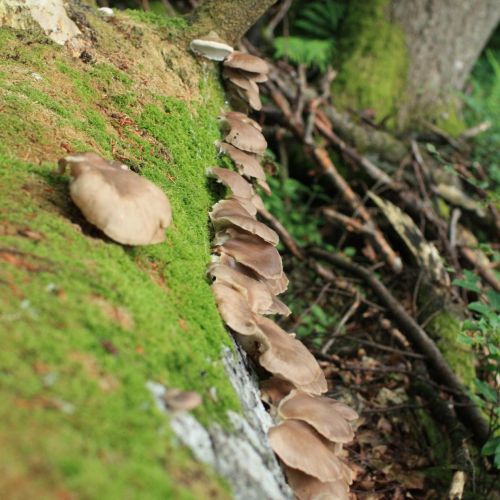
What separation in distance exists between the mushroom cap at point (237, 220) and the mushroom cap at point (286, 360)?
58 cm

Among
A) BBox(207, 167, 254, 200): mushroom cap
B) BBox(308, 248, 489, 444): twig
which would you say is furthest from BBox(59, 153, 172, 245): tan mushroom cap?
BBox(308, 248, 489, 444): twig

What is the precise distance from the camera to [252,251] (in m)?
3.51

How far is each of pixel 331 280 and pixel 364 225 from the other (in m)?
1.02

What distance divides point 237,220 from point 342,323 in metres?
3.08

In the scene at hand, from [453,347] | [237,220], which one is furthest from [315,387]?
[453,347]

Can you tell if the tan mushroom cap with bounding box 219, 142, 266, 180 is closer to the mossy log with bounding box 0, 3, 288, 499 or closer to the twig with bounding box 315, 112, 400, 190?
the mossy log with bounding box 0, 3, 288, 499

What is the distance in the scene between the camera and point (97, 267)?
7.88 feet

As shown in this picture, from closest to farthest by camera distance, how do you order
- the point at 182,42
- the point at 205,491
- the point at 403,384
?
the point at 205,491
the point at 182,42
the point at 403,384

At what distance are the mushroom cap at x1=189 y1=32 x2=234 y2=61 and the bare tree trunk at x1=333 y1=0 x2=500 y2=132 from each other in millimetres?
4416

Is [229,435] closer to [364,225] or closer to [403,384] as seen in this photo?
[403,384]

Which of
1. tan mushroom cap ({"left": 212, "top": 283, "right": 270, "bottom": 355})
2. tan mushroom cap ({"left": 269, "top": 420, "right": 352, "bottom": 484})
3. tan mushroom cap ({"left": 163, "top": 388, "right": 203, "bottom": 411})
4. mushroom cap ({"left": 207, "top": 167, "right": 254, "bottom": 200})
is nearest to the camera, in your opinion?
tan mushroom cap ({"left": 163, "top": 388, "right": 203, "bottom": 411})

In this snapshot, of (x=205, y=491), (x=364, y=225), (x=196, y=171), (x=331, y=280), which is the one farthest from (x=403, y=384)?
(x=205, y=491)

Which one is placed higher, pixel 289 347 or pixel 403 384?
pixel 289 347

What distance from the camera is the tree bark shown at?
205 inches
